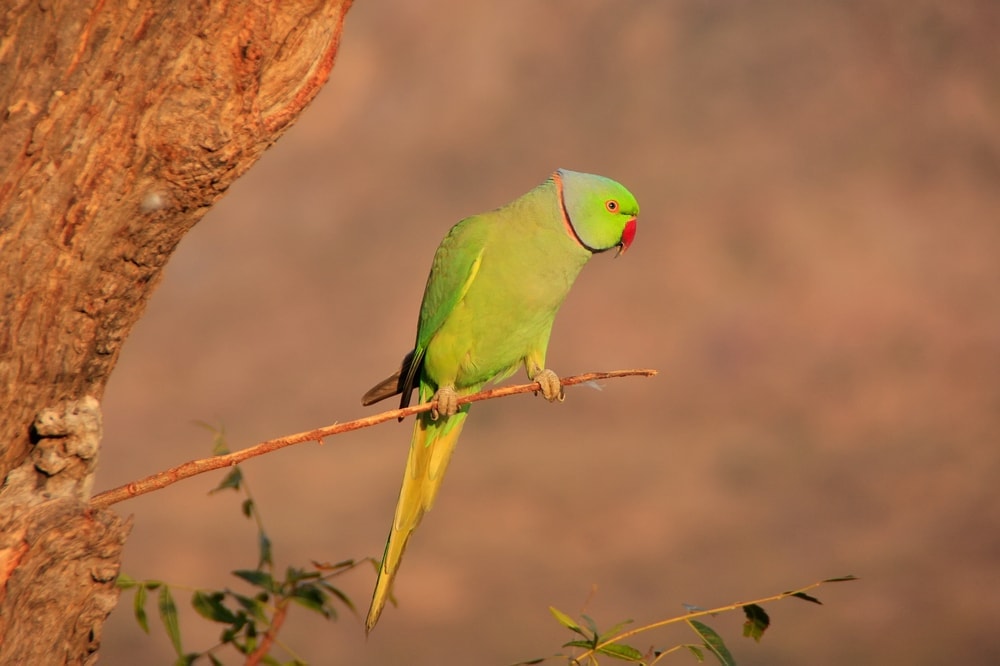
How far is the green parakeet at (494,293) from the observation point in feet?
7.99

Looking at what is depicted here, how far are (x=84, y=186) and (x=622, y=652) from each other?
3.52 feet

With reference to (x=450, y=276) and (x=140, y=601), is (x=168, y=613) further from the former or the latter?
(x=450, y=276)

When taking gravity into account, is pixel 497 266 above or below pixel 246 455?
above

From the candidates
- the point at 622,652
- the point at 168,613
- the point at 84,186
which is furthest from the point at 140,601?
the point at 622,652

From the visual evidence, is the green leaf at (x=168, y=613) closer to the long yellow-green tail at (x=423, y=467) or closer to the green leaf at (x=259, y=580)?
the green leaf at (x=259, y=580)

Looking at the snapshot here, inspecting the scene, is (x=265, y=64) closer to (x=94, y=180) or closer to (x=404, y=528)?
(x=94, y=180)

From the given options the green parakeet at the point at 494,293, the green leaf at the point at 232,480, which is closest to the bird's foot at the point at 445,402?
the green parakeet at the point at 494,293

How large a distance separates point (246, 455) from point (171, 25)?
0.67 meters

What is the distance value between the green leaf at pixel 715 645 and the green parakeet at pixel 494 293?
102cm

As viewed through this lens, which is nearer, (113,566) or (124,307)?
(113,566)

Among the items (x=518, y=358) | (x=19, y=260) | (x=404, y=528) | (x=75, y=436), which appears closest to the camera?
(x=19, y=260)

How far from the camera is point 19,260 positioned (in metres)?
1.30

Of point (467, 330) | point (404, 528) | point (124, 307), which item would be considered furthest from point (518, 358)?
point (124, 307)

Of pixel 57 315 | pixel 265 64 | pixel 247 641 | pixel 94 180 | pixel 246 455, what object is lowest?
pixel 247 641
